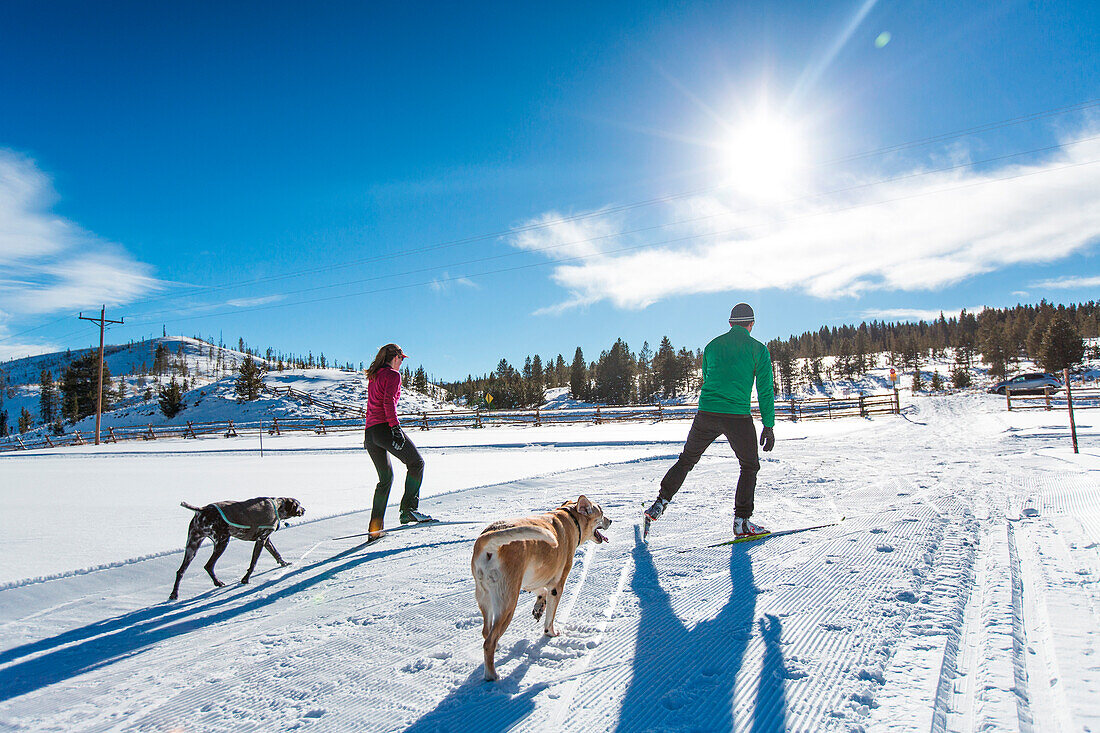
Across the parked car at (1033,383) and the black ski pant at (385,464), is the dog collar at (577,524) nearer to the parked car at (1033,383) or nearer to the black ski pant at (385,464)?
the black ski pant at (385,464)

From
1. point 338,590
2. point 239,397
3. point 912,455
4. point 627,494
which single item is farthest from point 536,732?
point 239,397

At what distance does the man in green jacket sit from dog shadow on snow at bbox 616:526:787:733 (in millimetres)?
1357

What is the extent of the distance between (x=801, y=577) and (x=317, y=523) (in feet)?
15.7

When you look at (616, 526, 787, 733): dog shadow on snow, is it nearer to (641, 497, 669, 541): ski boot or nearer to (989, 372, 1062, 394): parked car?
(641, 497, 669, 541): ski boot

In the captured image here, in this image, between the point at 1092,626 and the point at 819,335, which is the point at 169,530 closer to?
the point at 1092,626

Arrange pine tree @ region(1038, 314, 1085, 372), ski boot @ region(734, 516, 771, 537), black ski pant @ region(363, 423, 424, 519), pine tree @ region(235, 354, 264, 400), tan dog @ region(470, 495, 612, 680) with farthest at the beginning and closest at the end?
pine tree @ region(235, 354, 264, 400) < pine tree @ region(1038, 314, 1085, 372) < black ski pant @ region(363, 423, 424, 519) < ski boot @ region(734, 516, 771, 537) < tan dog @ region(470, 495, 612, 680)

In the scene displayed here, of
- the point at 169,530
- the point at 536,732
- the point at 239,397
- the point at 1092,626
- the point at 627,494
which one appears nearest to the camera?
the point at 536,732

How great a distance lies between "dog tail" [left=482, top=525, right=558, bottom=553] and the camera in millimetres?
2191

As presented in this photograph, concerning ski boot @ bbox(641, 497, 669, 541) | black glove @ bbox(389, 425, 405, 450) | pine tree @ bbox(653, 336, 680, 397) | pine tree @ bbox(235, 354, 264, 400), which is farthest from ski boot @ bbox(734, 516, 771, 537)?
pine tree @ bbox(235, 354, 264, 400)

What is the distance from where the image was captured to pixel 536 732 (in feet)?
6.03

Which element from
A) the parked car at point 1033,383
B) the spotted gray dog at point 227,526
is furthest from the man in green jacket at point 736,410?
the parked car at point 1033,383

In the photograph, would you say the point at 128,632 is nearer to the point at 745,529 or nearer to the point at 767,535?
the point at 745,529

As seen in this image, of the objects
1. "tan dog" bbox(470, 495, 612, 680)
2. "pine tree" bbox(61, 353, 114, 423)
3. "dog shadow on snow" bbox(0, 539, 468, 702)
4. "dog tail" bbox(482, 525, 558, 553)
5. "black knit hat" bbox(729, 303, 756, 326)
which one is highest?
"pine tree" bbox(61, 353, 114, 423)

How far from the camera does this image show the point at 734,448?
4457mm
